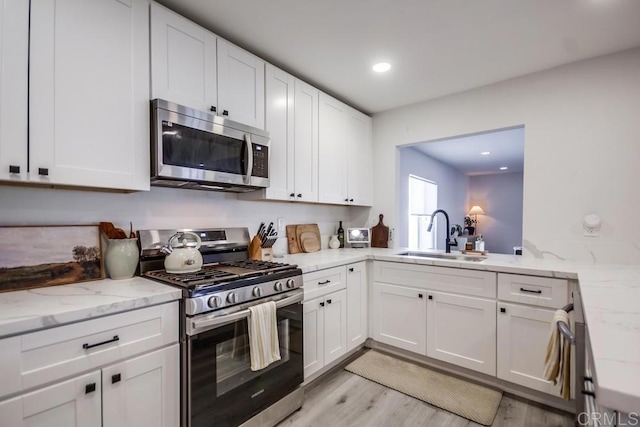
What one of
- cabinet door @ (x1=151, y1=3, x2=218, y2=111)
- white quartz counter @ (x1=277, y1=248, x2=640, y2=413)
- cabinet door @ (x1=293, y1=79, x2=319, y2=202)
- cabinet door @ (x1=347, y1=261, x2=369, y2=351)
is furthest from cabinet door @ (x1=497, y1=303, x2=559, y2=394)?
cabinet door @ (x1=151, y1=3, x2=218, y2=111)

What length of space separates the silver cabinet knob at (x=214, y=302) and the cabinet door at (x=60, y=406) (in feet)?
1.58

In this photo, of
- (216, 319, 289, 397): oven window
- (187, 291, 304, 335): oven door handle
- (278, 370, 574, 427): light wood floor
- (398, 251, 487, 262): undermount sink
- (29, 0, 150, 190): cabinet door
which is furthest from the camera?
(398, 251, 487, 262): undermount sink

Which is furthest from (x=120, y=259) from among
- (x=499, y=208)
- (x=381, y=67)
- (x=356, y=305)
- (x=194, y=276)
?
(x=499, y=208)

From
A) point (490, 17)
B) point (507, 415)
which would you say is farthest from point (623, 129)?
point (507, 415)

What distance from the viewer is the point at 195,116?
1.84 metres

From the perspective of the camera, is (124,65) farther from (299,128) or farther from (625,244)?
(625,244)

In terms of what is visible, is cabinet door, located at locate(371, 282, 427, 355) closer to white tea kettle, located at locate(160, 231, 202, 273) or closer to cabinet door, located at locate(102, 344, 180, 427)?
white tea kettle, located at locate(160, 231, 202, 273)

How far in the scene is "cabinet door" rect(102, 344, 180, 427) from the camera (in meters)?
1.26

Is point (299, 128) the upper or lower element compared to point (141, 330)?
upper

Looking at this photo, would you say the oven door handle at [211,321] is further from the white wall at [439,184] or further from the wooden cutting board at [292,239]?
the white wall at [439,184]

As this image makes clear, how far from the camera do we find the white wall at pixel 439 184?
192 inches

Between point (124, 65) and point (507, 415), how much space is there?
303 centimetres

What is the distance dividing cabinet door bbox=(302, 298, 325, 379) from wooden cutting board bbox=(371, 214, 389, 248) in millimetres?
1345

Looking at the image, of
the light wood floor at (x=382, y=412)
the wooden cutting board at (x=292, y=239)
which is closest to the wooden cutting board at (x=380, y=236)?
the wooden cutting board at (x=292, y=239)
